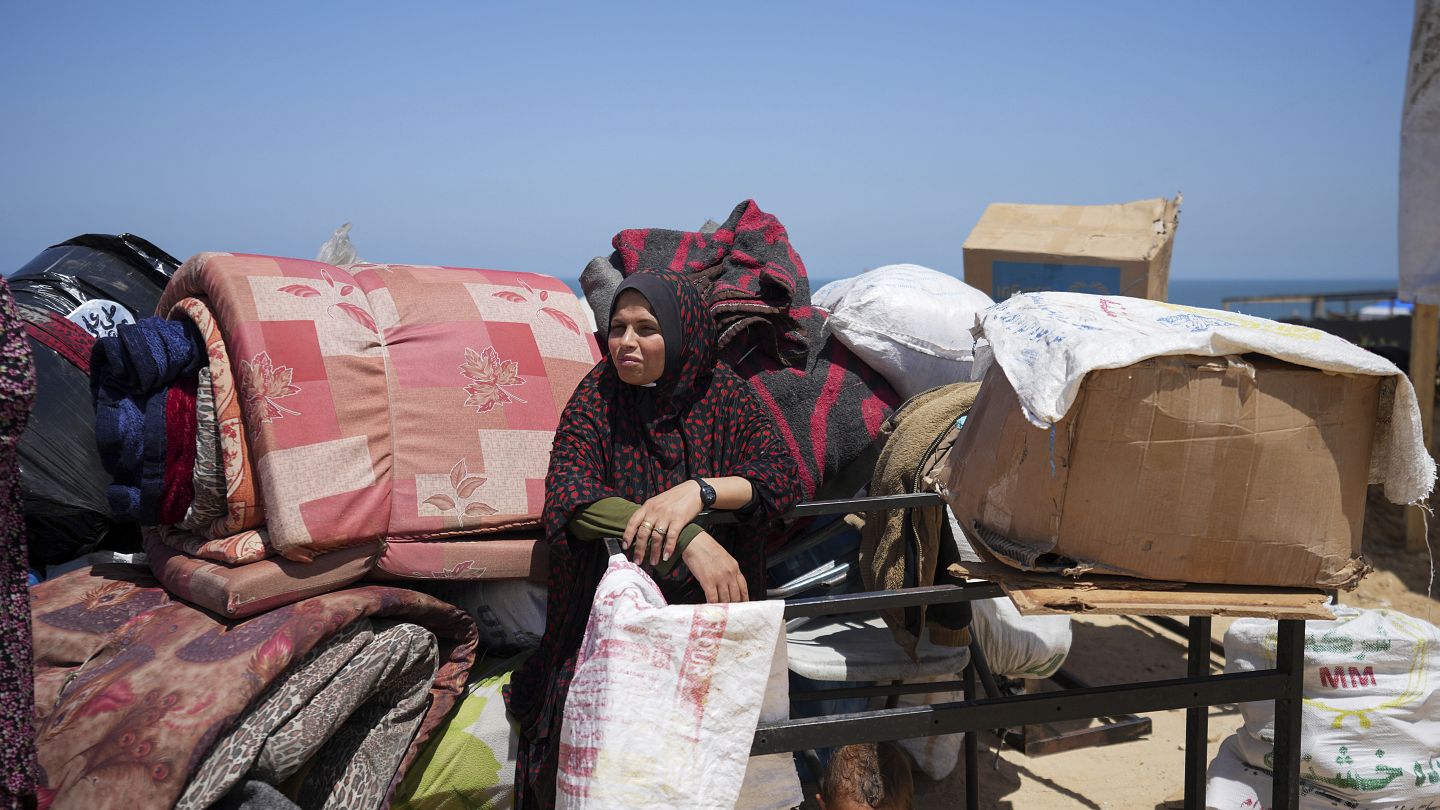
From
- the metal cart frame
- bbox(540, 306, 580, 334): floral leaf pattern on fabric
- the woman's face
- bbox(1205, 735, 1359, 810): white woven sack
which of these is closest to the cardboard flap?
bbox(1205, 735, 1359, 810): white woven sack

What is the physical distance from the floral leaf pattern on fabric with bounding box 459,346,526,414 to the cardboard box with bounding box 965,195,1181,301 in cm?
279

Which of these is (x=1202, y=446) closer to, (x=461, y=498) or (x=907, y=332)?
(x=907, y=332)

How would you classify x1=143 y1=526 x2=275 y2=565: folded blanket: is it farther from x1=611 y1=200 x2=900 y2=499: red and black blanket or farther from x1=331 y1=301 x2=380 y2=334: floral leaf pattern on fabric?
x1=611 y1=200 x2=900 y2=499: red and black blanket

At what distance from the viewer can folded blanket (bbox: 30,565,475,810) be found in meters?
1.82

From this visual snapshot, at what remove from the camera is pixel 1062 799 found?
3.20 metres

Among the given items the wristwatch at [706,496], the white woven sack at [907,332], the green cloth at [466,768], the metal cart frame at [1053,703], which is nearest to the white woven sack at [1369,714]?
the metal cart frame at [1053,703]

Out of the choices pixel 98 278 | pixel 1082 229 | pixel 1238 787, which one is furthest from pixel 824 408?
pixel 1082 229

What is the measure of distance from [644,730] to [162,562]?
1.53 metres

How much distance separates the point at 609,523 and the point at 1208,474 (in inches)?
44.8

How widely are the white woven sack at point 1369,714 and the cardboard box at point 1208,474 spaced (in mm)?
805

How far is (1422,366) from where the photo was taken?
216 inches

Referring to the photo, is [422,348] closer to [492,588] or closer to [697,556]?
[492,588]

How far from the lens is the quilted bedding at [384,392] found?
2191 mm

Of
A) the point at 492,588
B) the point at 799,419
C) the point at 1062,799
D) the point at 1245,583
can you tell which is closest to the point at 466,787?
the point at 492,588
